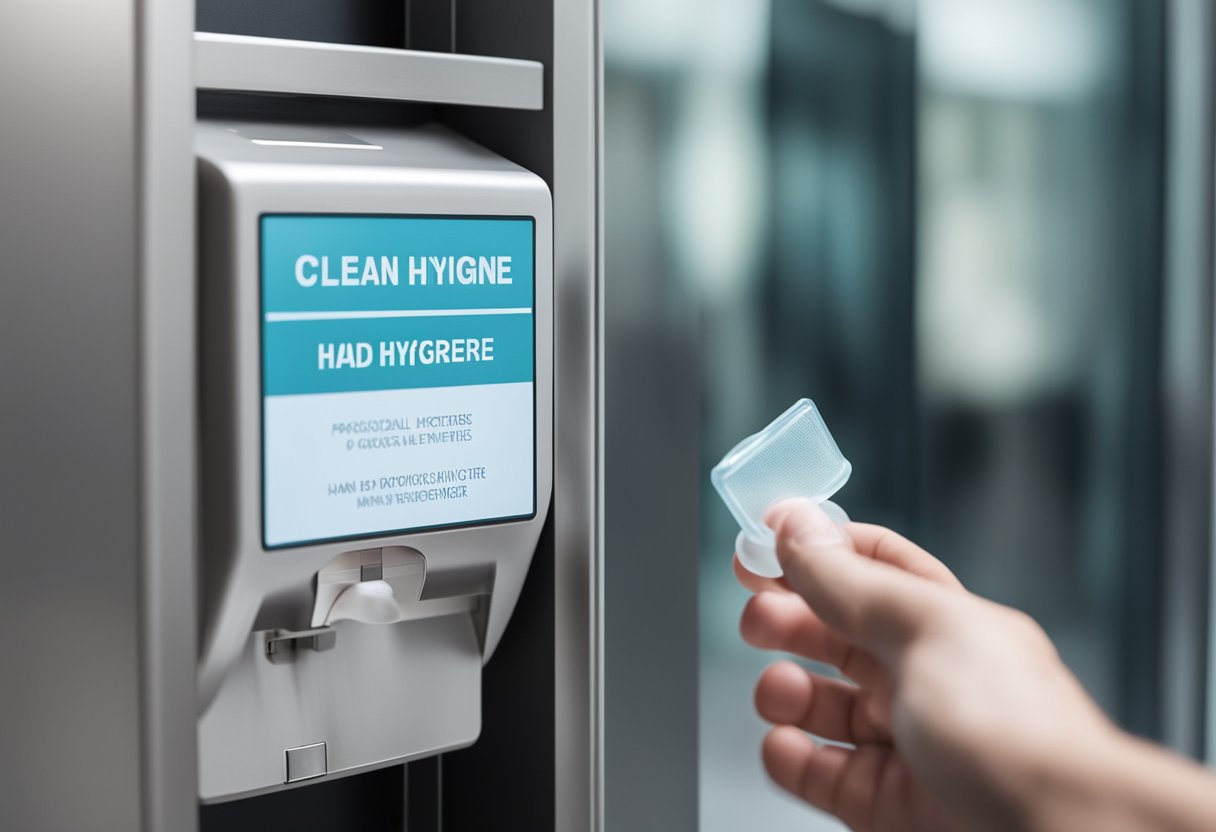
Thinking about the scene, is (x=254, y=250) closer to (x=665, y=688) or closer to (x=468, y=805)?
(x=468, y=805)

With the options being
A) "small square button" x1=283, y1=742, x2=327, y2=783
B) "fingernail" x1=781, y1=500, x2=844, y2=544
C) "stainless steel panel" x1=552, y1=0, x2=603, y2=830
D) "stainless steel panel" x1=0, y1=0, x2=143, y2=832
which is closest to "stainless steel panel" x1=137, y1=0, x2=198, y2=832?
"stainless steel panel" x1=0, y1=0, x2=143, y2=832

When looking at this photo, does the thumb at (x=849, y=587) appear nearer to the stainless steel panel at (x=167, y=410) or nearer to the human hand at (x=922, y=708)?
the human hand at (x=922, y=708)

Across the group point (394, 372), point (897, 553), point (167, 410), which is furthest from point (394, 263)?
point (897, 553)

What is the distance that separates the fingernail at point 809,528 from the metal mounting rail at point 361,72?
0.38 meters

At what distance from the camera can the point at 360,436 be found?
89 cm

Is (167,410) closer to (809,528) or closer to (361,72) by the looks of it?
(361,72)

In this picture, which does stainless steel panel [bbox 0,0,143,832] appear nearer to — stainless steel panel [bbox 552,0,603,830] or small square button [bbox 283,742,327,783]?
small square button [bbox 283,742,327,783]

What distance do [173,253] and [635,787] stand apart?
1.15 metres

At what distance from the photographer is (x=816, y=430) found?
0.97 m

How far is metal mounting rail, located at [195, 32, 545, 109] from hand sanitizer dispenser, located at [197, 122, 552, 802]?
5 cm

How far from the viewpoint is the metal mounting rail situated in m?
0.86

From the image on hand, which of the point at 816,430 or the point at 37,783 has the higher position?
the point at 816,430

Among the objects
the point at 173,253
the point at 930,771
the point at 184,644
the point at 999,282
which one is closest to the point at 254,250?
the point at 173,253

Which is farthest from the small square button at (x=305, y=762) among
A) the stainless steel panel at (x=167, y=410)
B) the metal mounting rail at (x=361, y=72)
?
the metal mounting rail at (x=361, y=72)
